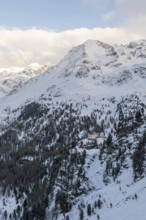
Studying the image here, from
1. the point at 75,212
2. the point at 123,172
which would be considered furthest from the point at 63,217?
A: the point at 123,172

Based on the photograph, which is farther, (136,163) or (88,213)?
(136,163)

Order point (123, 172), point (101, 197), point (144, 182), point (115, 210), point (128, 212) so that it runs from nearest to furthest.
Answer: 1. point (128, 212)
2. point (115, 210)
3. point (144, 182)
4. point (101, 197)
5. point (123, 172)

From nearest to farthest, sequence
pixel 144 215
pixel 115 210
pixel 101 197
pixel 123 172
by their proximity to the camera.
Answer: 1. pixel 144 215
2. pixel 115 210
3. pixel 101 197
4. pixel 123 172

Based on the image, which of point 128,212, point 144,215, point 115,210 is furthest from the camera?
point 115,210

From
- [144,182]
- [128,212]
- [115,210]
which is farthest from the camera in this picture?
[144,182]

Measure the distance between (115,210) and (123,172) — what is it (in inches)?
1824

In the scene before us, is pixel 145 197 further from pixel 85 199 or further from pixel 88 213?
pixel 85 199

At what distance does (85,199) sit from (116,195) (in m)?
22.6

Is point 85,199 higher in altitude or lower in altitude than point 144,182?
lower

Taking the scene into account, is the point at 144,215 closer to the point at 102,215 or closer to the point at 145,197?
the point at 145,197

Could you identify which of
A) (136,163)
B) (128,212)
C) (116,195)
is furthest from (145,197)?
(136,163)

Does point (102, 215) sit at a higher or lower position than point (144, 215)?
lower

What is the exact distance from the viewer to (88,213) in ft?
555

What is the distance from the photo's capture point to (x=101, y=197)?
182 meters
